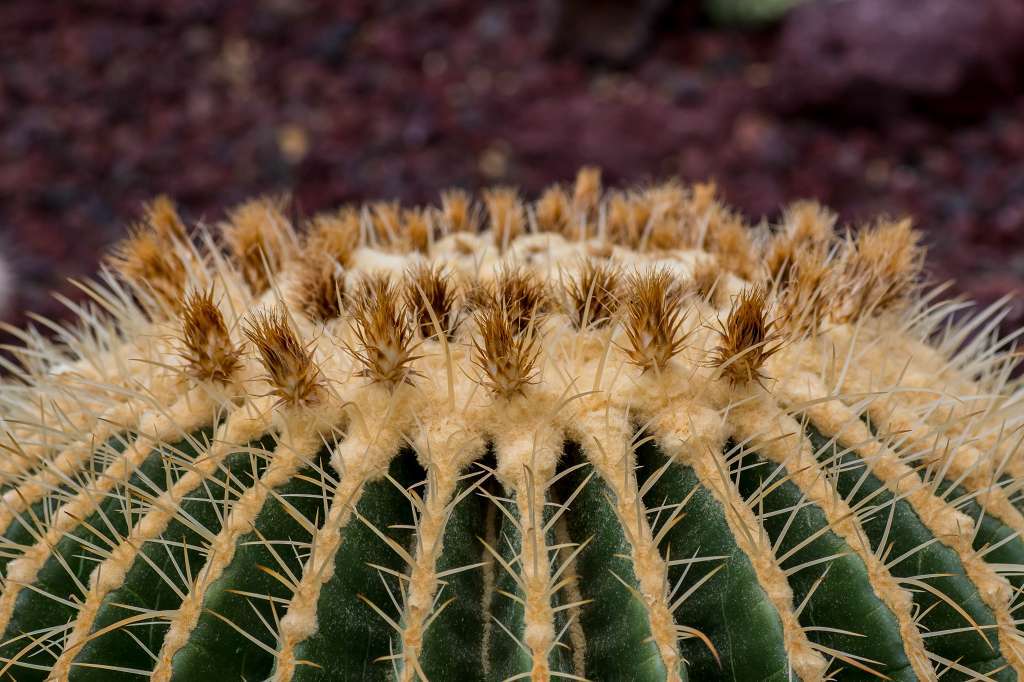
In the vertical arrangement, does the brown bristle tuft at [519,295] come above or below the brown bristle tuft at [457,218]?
below

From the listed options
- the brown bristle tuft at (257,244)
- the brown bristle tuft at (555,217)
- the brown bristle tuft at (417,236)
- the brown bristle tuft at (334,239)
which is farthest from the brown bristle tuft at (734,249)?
the brown bristle tuft at (257,244)

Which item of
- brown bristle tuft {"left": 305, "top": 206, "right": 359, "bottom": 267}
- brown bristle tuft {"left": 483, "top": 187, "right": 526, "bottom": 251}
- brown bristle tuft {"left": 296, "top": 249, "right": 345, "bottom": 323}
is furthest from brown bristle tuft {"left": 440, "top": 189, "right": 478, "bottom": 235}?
brown bristle tuft {"left": 296, "top": 249, "right": 345, "bottom": 323}

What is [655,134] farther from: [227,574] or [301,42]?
[227,574]

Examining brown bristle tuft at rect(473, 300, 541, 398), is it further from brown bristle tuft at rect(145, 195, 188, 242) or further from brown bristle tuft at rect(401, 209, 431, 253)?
brown bristle tuft at rect(145, 195, 188, 242)

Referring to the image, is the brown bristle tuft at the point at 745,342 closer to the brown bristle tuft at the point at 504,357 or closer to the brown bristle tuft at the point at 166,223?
the brown bristle tuft at the point at 504,357

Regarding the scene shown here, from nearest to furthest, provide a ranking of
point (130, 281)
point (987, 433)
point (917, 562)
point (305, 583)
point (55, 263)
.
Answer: point (305, 583)
point (917, 562)
point (987, 433)
point (130, 281)
point (55, 263)

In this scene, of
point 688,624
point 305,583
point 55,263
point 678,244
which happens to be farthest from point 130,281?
point 55,263
